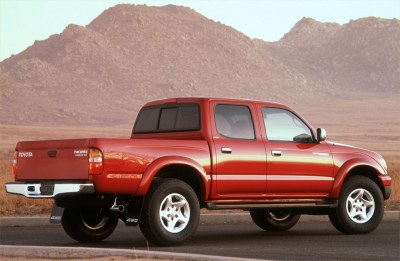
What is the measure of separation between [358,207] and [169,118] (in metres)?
3.00

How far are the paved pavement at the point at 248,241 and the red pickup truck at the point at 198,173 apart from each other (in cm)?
33

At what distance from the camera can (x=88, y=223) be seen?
13.5 meters

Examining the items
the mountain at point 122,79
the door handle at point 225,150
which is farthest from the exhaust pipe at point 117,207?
the mountain at point 122,79

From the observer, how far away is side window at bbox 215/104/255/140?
1326 centimetres

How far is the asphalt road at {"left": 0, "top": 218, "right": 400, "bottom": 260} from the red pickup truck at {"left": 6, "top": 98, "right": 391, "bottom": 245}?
0.32m

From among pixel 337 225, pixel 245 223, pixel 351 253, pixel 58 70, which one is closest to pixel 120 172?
pixel 351 253

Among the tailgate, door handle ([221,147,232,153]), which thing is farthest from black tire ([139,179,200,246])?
the tailgate

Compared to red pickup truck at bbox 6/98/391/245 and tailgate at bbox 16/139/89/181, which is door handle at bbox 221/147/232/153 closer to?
red pickup truck at bbox 6/98/391/245

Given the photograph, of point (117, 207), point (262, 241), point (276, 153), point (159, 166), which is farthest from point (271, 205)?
point (117, 207)

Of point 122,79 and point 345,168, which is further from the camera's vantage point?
point 122,79

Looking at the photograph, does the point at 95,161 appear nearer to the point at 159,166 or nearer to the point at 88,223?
the point at 159,166

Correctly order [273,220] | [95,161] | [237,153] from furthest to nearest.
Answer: [273,220] → [237,153] → [95,161]

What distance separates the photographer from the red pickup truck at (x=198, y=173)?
1200 cm

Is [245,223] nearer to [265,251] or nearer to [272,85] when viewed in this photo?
[265,251]
